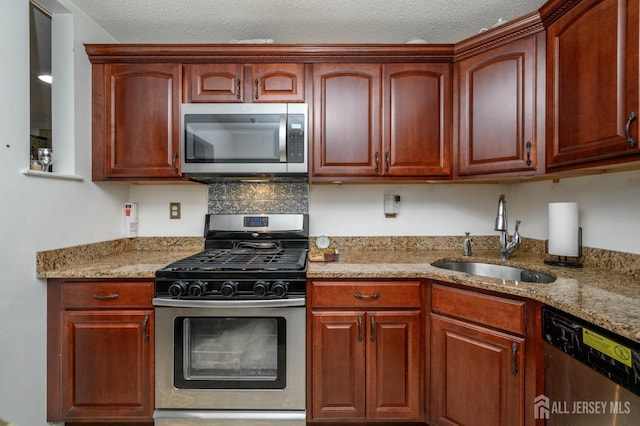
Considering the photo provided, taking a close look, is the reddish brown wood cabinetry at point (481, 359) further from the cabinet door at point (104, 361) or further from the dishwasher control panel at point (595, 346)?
the cabinet door at point (104, 361)

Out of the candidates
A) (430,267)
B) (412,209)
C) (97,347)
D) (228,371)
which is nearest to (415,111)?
(412,209)

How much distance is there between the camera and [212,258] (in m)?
1.87

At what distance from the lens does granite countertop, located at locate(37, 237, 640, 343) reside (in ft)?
3.58

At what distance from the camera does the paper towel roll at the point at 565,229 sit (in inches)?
65.5

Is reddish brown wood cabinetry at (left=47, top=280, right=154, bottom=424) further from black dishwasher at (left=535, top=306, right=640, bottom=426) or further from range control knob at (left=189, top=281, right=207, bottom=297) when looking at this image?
black dishwasher at (left=535, top=306, right=640, bottom=426)

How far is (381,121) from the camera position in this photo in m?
1.93

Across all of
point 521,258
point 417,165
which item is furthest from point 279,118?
point 521,258

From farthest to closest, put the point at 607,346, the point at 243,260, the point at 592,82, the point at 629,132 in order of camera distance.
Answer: the point at 243,260 → the point at 592,82 → the point at 629,132 → the point at 607,346

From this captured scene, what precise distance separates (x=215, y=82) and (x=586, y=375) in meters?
2.26

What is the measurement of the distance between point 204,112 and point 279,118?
0.46 meters

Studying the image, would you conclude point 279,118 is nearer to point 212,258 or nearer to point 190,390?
point 212,258

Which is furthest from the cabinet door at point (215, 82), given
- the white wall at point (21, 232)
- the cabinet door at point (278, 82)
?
the white wall at point (21, 232)

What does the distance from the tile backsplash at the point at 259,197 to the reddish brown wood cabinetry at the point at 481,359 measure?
1137 millimetres

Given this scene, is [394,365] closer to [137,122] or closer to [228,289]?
[228,289]
